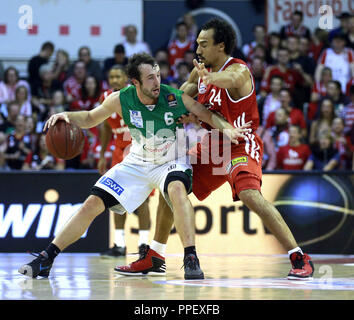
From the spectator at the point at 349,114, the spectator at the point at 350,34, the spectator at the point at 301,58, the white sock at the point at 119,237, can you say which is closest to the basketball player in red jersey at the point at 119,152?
the white sock at the point at 119,237

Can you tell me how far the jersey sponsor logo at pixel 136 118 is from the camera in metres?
5.80

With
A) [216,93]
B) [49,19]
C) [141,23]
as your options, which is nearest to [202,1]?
[141,23]

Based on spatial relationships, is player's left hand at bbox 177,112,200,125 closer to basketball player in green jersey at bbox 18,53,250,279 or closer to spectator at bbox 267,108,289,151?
basketball player in green jersey at bbox 18,53,250,279

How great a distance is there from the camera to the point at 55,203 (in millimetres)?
8930

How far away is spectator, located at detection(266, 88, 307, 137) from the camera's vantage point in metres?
11.0

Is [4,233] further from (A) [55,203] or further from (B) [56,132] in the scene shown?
(B) [56,132]

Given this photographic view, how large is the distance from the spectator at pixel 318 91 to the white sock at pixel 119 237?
451cm

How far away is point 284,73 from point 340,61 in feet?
3.29

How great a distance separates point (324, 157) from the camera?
33.1ft

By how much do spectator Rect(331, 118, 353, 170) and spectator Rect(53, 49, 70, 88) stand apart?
4.90 m

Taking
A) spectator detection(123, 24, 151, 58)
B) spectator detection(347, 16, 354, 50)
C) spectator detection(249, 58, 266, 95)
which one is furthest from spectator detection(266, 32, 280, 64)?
spectator detection(123, 24, 151, 58)

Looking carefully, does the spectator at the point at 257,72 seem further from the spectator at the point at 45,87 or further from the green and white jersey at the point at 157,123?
the green and white jersey at the point at 157,123

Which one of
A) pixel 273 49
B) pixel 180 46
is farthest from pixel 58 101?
pixel 273 49

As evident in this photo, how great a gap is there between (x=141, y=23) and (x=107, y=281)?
9.89m
